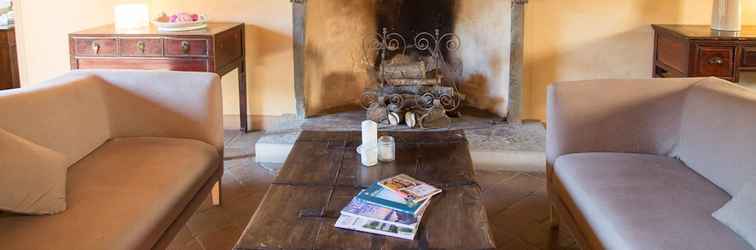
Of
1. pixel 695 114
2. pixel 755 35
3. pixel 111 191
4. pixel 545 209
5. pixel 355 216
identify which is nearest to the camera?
pixel 355 216

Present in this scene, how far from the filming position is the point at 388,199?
2.18m

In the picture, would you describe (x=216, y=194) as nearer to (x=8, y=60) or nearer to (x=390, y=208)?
(x=390, y=208)

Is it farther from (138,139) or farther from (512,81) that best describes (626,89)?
(138,139)

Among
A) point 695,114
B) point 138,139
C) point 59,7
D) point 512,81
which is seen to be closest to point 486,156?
point 512,81

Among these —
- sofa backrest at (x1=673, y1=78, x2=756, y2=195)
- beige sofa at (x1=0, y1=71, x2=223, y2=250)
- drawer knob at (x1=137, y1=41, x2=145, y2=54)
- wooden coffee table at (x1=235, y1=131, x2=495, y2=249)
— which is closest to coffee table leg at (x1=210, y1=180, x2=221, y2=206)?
beige sofa at (x1=0, y1=71, x2=223, y2=250)

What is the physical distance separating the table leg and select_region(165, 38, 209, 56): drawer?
0.60 m

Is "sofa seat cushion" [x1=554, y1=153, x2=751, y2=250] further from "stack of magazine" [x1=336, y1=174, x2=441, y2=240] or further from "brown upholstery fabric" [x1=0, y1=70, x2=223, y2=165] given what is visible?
"brown upholstery fabric" [x1=0, y1=70, x2=223, y2=165]

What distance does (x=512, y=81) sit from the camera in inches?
165

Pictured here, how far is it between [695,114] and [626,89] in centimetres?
29

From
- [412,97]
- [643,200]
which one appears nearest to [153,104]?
[412,97]

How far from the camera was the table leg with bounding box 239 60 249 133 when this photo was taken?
4482mm

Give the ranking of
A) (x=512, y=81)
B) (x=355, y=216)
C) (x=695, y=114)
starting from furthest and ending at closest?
(x=512, y=81) → (x=695, y=114) → (x=355, y=216)

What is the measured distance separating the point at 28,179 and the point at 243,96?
2.43 meters

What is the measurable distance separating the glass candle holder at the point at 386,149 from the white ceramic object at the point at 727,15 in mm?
2222
